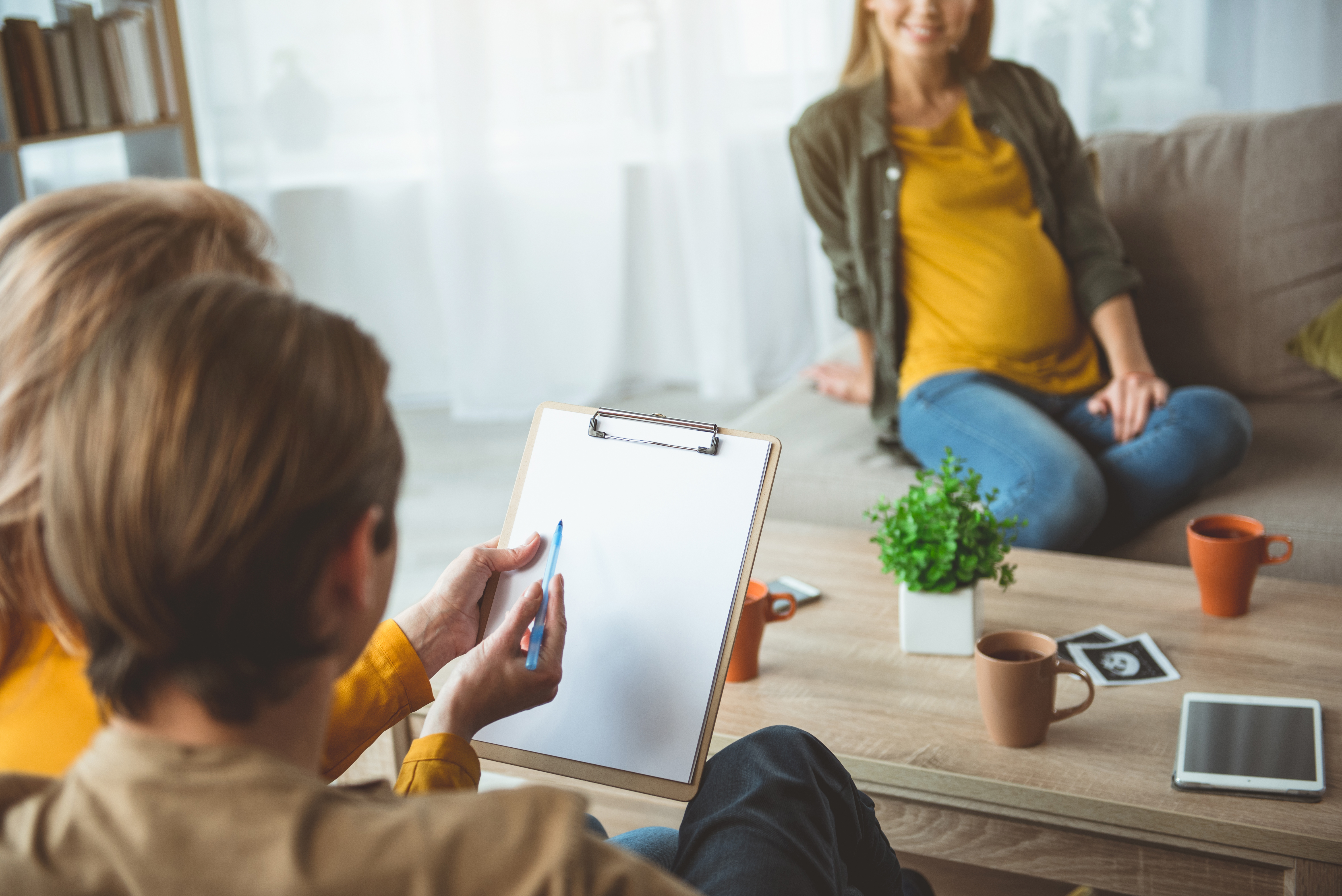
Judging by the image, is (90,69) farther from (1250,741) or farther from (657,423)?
(1250,741)

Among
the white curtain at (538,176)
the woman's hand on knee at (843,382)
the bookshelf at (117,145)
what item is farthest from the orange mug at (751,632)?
the white curtain at (538,176)

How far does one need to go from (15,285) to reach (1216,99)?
3.21 metres

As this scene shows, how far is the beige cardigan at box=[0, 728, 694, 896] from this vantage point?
478mm

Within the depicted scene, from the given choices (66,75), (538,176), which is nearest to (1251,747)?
(66,75)

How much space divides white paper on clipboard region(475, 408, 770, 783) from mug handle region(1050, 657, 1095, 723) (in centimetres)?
31

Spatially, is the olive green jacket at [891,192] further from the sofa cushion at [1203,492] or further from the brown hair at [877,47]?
the sofa cushion at [1203,492]

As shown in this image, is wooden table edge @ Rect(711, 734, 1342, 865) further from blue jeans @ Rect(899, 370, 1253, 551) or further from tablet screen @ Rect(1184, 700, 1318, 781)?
blue jeans @ Rect(899, 370, 1253, 551)

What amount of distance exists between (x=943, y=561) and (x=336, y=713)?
2.03 ft

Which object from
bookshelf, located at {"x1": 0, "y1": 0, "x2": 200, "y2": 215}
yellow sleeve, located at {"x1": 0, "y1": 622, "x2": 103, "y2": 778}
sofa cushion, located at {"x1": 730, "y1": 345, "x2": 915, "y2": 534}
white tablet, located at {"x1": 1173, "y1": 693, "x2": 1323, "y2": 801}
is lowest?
sofa cushion, located at {"x1": 730, "y1": 345, "x2": 915, "y2": 534}

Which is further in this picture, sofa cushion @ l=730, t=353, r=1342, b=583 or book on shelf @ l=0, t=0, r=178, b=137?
book on shelf @ l=0, t=0, r=178, b=137

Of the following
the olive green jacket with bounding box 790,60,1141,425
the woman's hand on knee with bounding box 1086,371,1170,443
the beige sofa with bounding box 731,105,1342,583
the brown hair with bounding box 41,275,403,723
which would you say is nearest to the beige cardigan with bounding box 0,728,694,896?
the brown hair with bounding box 41,275,403,723

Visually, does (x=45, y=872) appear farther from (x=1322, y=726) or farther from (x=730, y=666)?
(x=1322, y=726)

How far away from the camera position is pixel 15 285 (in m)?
0.67

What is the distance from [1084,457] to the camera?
1.72 m
